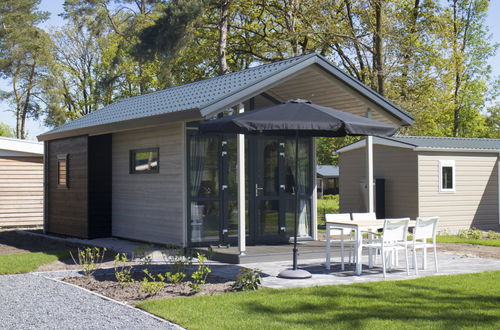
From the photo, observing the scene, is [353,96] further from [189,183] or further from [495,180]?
[495,180]

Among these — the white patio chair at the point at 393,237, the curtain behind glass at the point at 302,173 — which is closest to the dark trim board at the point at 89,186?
the curtain behind glass at the point at 302,173

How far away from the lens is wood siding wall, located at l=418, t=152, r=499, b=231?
56.4 feet

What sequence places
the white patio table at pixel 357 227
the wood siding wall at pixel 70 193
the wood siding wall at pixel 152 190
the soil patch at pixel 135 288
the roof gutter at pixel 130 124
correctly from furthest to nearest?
the wood siding wall at pixel 70 193 < the wood siding wall at pixel 152 190 < the roof gutter at pixel 130 124 < the white patio table at pixel 357 227 < the soil patch at pixel 135 288

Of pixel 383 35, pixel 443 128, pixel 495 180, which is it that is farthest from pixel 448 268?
pixel 443 128

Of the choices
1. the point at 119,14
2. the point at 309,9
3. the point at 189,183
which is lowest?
the point at 189,183

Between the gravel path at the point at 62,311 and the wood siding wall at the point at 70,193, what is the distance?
6022 mm

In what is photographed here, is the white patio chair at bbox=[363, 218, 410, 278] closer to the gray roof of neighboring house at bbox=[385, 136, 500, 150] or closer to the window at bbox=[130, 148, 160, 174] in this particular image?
the window at bbox=[130, 148, 160, 174]

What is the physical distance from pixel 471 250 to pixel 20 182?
1331 cm

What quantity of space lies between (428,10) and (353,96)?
16394mm

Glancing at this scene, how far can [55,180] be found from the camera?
15.8 meters

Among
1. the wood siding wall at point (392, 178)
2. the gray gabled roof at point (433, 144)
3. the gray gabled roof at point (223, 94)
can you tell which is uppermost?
the gray gabled roof at point (223, 94)

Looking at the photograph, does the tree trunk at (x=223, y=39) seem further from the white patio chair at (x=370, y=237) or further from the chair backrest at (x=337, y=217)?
the chair backrest at (x=337, y=217)

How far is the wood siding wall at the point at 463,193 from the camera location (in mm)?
17188

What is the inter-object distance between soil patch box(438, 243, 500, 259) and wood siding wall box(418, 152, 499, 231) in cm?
364
